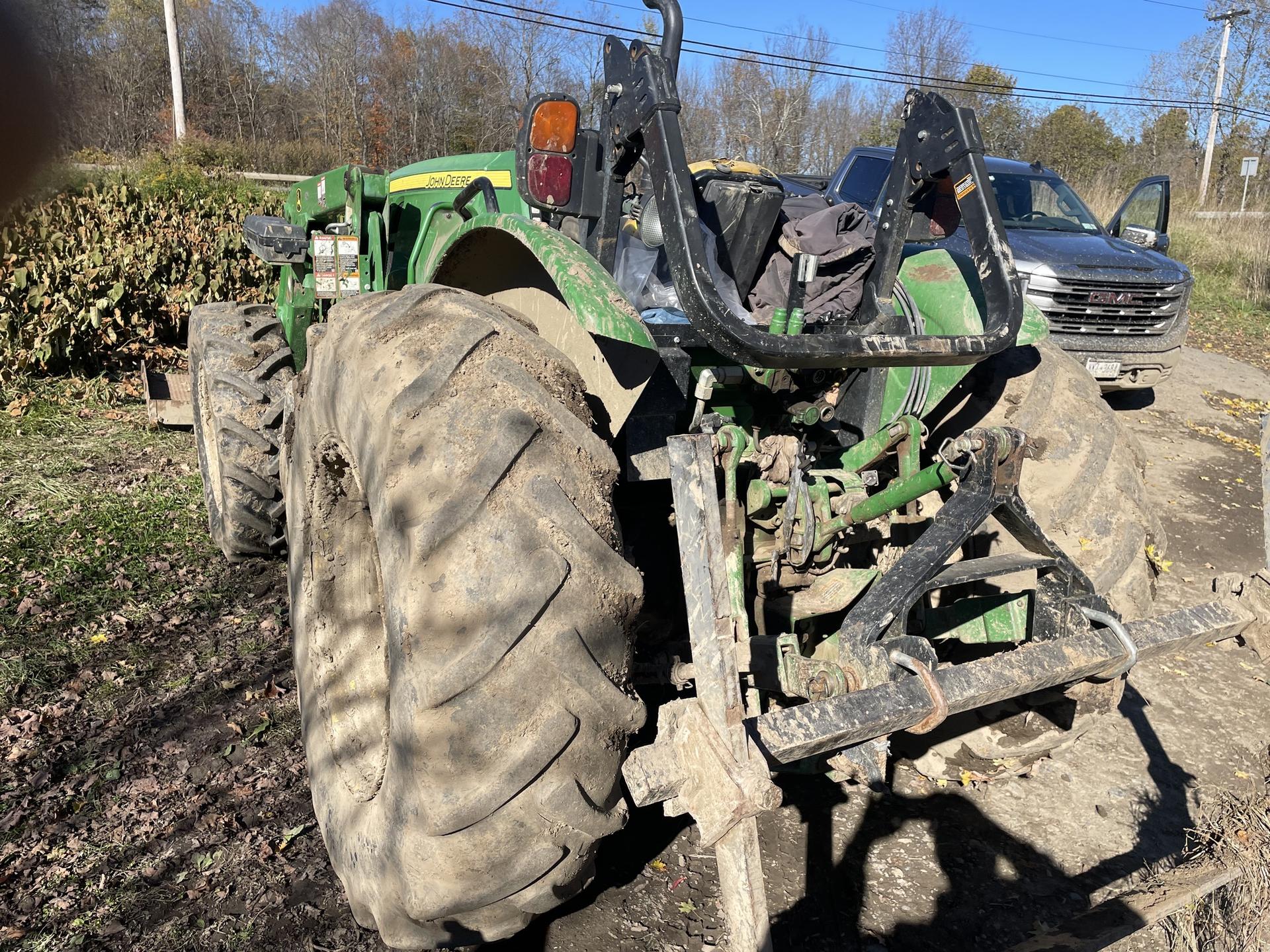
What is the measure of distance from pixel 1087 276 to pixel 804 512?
7.35 m

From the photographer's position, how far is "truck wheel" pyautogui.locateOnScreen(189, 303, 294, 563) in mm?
3725

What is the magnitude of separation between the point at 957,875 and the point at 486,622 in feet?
6.22

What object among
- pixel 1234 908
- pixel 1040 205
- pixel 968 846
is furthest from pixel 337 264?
pixel 1040 205

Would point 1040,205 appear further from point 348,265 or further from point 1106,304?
point 348,265

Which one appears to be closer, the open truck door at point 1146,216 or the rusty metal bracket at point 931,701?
the rusty metal bracket at point 931,701

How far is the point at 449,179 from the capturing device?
4547mm

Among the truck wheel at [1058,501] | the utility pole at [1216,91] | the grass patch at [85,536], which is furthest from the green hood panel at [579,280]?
the utility pole at [1216,91]

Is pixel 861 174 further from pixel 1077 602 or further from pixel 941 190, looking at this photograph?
pixel 1077 602

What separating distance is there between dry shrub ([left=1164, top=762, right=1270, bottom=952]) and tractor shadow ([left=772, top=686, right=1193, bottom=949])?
15cm

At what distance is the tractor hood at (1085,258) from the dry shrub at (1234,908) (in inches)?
262

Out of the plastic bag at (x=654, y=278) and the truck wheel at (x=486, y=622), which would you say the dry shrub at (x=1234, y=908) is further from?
the plastic bag at (x=654, y=278)

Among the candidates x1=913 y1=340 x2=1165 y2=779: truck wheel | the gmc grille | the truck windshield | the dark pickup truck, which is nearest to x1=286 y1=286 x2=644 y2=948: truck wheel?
x1=913 y1=340 x2=1165 y2=779: truck wheel

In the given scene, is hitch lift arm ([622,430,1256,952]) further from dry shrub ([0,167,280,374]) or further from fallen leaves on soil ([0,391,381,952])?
dry shrub ([0,167,280,374])

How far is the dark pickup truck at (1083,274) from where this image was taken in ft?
28.1
